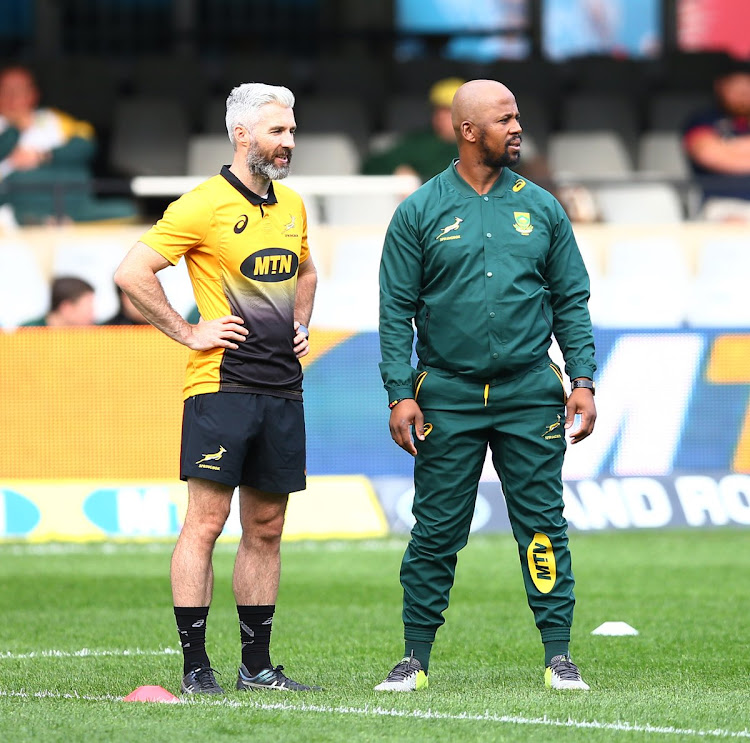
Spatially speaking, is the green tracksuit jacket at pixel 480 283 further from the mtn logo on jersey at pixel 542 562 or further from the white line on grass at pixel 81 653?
the white line on grass at pixel 81 653

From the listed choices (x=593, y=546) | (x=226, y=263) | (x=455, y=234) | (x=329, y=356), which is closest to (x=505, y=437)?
(x=455, y=234)

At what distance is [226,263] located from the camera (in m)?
5.87

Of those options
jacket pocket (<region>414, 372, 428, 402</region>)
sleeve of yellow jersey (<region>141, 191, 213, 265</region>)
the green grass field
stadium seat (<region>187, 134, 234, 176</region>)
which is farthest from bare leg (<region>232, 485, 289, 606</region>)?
stadium seat (<region>187, 134, 234, 176</region>)

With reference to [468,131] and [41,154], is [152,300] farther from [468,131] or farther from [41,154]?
[41,154]

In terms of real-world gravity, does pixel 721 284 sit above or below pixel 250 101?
below

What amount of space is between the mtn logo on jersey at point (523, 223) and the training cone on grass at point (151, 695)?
2.05 meters

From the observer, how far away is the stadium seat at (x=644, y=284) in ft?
43.5

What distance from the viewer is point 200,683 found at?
5.82 m

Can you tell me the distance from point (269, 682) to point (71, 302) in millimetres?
6460

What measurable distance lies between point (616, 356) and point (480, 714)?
6.60 m

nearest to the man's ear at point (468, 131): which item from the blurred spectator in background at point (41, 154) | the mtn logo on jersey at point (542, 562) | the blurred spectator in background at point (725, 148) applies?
the mtn logo on jersey at point (542, 562)

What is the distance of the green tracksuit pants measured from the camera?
19.4 ft

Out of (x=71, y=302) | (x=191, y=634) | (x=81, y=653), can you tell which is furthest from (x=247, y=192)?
(x=71, y=302)

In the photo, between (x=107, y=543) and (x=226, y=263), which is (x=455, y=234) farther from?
(x=107, y=543)
